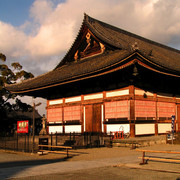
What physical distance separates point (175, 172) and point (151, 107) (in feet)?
40.9

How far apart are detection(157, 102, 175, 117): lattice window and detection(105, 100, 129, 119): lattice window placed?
370 cm

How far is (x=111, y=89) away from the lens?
855 inches

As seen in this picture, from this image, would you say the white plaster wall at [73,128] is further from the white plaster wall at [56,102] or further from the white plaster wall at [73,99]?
the white plaster wall at [56,102]

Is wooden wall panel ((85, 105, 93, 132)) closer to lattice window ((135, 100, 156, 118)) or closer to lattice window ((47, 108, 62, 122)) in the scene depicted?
lattice window ((47, 108, 62, 122))

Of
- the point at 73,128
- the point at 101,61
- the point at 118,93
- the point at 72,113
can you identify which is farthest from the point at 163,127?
the point at 72,113

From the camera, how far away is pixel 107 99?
21.8 meters

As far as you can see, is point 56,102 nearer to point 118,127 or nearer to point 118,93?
point 118,93

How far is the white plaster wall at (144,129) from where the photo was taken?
66.0 feet

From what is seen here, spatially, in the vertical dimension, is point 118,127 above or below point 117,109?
below

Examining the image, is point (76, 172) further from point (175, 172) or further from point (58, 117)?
point (58, 117)

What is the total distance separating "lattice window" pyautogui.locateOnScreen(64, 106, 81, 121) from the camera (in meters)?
25.0

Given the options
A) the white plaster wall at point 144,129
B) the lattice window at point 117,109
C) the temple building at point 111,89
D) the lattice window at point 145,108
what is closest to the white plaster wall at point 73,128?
the temple building at point 111,89

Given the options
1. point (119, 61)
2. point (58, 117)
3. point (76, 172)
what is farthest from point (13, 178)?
point (58, 117)

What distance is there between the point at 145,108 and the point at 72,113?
813 cm
